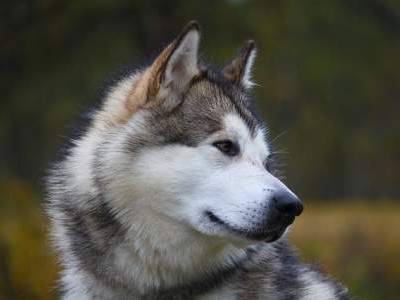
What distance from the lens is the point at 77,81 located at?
17.6 metres

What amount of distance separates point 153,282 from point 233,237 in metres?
0.52

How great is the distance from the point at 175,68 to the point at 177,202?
0.82 metres

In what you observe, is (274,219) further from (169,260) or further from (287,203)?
(169,260)

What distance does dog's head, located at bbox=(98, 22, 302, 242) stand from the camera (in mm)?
5344

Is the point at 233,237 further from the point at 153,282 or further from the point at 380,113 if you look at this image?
the point at 380,113

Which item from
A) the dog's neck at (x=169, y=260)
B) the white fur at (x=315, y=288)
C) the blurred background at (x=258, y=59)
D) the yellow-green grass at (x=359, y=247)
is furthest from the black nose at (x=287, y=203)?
the yellow-green grass at (x=359, y=247)

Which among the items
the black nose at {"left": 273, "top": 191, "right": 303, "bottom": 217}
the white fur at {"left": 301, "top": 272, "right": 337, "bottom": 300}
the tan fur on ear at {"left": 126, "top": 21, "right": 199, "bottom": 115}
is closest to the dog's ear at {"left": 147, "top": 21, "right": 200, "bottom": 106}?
the tan fur on ear at {"left": 126, "top": 21, "right": 199, "bottom": 115}

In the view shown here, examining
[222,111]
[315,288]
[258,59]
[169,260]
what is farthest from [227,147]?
[258,59]

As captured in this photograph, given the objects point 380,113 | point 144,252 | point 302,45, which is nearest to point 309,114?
point 302,45

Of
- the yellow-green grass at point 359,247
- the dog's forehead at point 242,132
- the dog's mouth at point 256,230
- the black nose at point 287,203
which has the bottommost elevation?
the yellow-green grass at point 359,247

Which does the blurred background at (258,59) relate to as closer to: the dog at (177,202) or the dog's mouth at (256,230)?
the dog at (177,202)

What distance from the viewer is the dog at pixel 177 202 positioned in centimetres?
540

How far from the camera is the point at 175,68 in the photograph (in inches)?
227

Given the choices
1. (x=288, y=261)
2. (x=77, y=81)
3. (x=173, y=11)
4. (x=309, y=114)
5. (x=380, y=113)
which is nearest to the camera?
(x=288, y=261)
